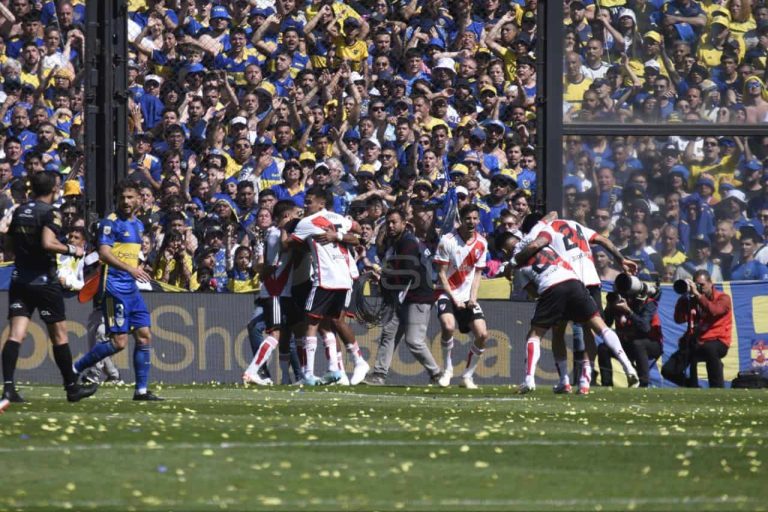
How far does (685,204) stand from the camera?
18.8m

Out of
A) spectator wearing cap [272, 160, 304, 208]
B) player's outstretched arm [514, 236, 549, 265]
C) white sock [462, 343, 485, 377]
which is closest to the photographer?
player's outstretched arm [514, 236, 549, 265]

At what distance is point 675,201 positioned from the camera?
18.8 m

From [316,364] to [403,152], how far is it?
11.6 ft

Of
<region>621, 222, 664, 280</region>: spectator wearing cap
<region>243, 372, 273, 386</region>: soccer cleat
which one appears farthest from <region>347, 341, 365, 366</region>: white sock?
<region>621, 222, 664, 280</region>: spectator wearing cap

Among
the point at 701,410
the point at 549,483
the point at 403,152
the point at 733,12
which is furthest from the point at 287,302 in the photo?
the point at 549,483

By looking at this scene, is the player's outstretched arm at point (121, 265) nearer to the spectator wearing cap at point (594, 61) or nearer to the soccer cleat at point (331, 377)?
the soccer cleat at point (331, 377)

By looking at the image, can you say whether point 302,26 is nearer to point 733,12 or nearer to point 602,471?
point 733,12

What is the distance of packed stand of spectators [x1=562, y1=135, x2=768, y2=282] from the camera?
18.5 metres

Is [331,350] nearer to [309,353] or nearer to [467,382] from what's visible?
[309,353]

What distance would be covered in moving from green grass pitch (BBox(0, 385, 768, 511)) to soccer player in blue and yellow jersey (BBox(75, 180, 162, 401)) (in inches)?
17.2

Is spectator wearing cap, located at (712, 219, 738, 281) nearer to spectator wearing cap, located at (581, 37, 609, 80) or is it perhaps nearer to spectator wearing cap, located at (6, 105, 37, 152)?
spectator wearing cap, located at (581, 37, 609, 80)

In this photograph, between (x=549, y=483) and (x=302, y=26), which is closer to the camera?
(x=549, y=483)

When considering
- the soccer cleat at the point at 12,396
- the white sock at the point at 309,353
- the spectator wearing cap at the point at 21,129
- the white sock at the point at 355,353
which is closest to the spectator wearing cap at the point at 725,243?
Result: the white sock at the point at 355,353

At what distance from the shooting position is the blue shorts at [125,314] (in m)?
11.6
